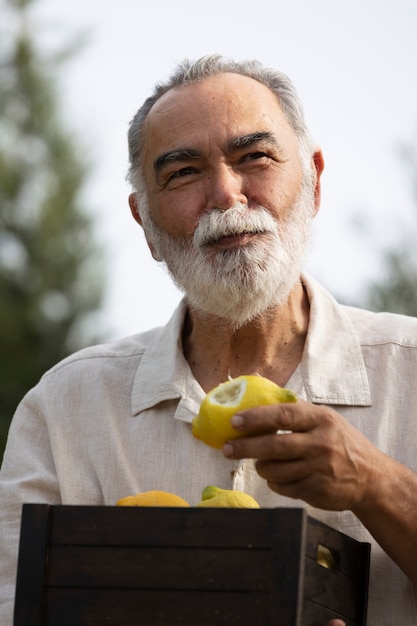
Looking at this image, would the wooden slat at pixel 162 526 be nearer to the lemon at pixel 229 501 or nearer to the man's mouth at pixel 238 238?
the lemon at pixel 229 501

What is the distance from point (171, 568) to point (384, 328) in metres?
1.47

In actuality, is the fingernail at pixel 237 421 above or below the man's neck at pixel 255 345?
below

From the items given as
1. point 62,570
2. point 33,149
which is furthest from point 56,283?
point 62,570

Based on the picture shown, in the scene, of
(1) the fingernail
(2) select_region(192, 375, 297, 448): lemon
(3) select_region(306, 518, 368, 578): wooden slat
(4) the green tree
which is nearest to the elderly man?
(3) select_region(306, 518, 368, 578): wooden slat

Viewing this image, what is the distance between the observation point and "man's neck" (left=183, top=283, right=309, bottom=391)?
364cm

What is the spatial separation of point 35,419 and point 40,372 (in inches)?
475

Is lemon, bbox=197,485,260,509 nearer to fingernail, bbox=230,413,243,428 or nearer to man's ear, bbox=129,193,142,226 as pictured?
fingernail, bbox=230,413,243,428

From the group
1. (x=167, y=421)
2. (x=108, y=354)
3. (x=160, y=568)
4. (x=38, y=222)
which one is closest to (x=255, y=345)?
(x=167, y=421)

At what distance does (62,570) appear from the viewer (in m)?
2.47

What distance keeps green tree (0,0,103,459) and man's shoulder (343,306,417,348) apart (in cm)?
1197

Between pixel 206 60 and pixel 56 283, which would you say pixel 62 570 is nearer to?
pixel 206 60

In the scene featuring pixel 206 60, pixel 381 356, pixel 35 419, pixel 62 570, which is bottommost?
pixel 62 570

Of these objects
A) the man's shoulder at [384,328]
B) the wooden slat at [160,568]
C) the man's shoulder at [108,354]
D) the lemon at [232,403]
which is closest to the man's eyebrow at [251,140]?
the man's shoulder at [384,328]

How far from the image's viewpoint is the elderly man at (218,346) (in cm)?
336
